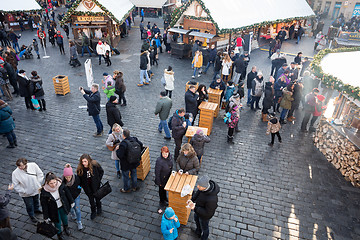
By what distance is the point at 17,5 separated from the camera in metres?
24.9

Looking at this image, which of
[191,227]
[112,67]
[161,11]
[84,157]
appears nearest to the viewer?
[84,157]

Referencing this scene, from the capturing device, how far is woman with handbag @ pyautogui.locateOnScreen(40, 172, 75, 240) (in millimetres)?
5170

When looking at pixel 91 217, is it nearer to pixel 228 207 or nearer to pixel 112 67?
pixel 228 207

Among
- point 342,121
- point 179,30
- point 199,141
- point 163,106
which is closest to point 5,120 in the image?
point 163,106

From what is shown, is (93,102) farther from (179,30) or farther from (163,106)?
(179,30)

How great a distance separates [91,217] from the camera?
645cm

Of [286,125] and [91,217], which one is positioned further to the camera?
[286,125]

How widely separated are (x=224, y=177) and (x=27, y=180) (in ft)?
17.3

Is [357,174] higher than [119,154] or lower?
lower

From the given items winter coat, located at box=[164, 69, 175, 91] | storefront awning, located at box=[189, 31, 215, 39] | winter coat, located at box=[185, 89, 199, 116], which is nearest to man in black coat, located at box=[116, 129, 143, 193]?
winter coat, located at box=[185, 89, 199, 116]

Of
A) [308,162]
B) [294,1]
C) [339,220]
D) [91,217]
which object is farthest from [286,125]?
[294,1]

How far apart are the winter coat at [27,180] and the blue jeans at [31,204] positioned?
167 mm

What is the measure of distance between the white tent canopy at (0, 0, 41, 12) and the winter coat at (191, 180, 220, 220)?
2724 cm

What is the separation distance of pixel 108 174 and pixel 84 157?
2.52 m
